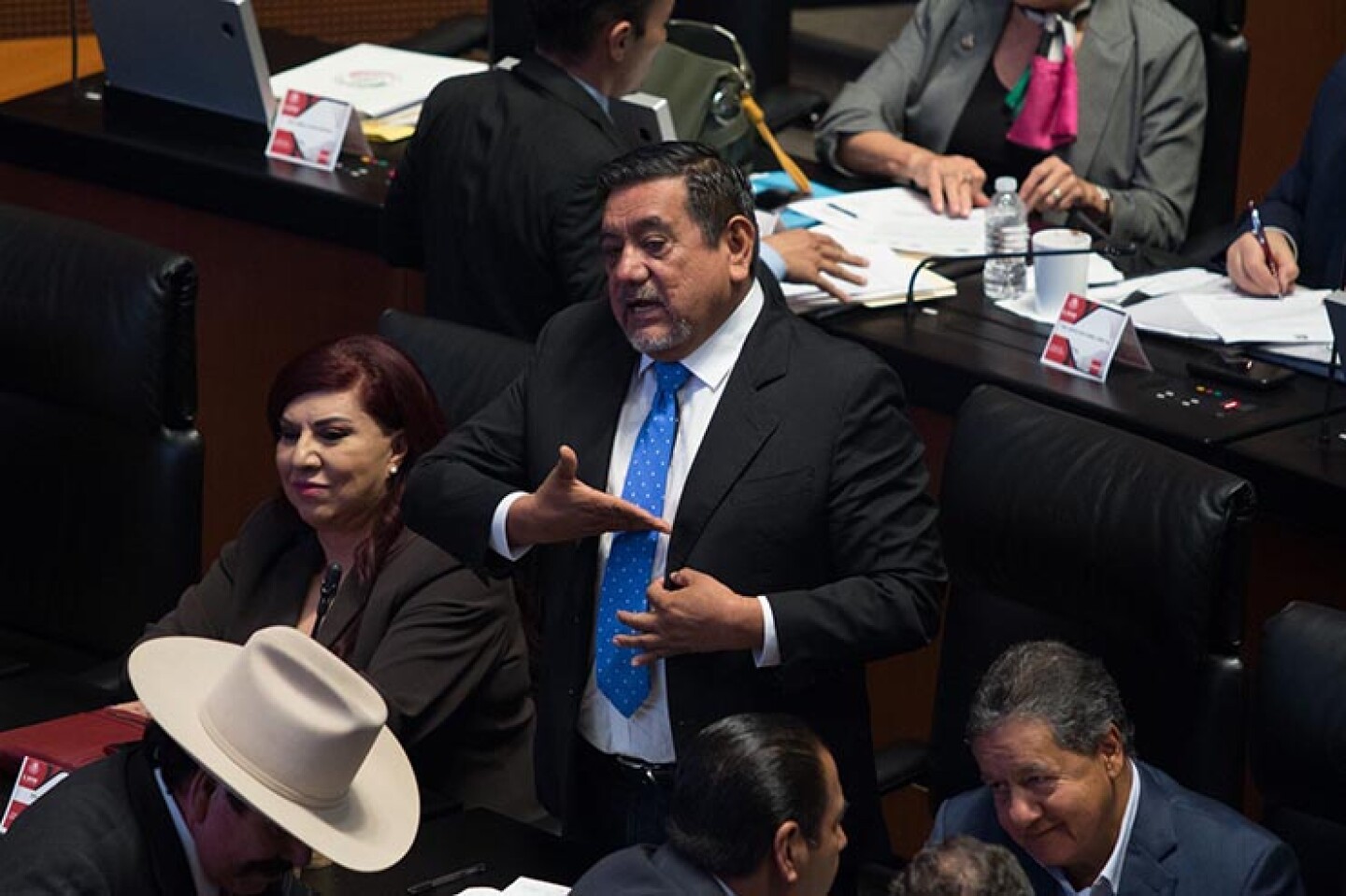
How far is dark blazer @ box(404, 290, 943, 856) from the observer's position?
335 cm

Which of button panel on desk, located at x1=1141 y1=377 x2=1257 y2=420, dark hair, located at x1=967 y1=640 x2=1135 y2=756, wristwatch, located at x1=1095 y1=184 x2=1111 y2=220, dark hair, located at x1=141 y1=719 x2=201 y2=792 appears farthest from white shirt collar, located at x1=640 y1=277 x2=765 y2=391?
wristwatch, located at x1=1095 y1=184 x2=1111 y2=220

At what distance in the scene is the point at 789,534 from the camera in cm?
338

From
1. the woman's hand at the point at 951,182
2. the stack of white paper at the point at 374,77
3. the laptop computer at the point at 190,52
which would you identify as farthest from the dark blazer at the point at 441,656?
the stack of white paper at the point at 374,77

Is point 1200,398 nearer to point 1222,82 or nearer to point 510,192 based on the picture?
point 510,192

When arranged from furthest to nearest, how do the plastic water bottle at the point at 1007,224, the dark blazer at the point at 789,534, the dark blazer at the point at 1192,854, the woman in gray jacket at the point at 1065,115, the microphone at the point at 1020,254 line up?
the woman in gray jacket at the point at 1065,115 < the plastic water bottle at the point at 1007,224 < the microphone at the point at 1020,254 < the dark blazer at the point at 789,534 < the dark blazer at the point at 1192,854

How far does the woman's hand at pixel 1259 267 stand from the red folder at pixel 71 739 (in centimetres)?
213

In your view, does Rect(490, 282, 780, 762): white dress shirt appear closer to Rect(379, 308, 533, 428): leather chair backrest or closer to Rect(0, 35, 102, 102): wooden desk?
Rect(379, 308, 533, 428): leather chair backrest

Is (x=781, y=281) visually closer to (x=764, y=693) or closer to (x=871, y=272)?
(x=871, y=272)

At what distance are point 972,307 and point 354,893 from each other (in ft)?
6.12

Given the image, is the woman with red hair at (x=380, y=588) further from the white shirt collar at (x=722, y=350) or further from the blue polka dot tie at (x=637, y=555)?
the white shirt collar at (x=722, y=350)

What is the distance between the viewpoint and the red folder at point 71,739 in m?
3.63

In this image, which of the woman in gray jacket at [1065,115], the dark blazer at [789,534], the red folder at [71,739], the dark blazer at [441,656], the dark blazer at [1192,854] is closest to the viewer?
the dark blazer at [1192,854]

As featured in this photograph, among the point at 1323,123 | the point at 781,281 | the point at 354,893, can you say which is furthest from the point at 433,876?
the point at 1323,123

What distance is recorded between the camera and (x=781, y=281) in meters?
4.64
